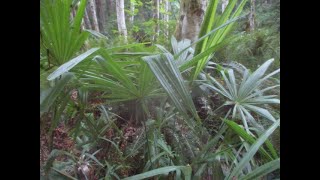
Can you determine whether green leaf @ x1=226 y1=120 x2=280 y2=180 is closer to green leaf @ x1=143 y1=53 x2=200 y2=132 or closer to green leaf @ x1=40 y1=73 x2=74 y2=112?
green leaf @ x1=143 y1=53 x2=200 y2=132

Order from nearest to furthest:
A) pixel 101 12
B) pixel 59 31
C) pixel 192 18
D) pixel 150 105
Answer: pixel 59 31 < pixel 150 105 < pixel 192 18 < pixel 101 12

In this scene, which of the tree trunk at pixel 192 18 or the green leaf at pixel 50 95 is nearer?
the green leaf at pixel 50 95

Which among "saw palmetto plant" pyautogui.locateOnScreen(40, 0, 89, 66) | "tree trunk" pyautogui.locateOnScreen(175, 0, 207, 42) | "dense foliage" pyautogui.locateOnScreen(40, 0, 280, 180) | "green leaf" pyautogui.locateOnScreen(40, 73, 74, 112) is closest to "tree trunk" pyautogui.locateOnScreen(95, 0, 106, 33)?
"tree trunk" pyautogui.locateOnScreen(175, 0, 207, 42)

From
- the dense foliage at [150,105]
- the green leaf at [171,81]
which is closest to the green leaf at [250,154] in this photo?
the dense foliage at [150,105]

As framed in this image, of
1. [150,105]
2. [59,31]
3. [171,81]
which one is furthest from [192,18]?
[171,81]

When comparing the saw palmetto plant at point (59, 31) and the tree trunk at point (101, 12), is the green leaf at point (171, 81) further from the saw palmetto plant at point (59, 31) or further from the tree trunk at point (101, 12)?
the tree trunk at point (101, 12)

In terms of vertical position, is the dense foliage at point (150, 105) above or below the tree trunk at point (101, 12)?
below

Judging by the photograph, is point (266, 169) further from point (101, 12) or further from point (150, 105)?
point (101, 12)

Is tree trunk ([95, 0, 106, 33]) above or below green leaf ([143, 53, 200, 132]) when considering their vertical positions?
above

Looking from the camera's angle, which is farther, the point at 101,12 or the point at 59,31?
the point at 101,12

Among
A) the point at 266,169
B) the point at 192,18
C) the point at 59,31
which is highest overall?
the point at 192,18
